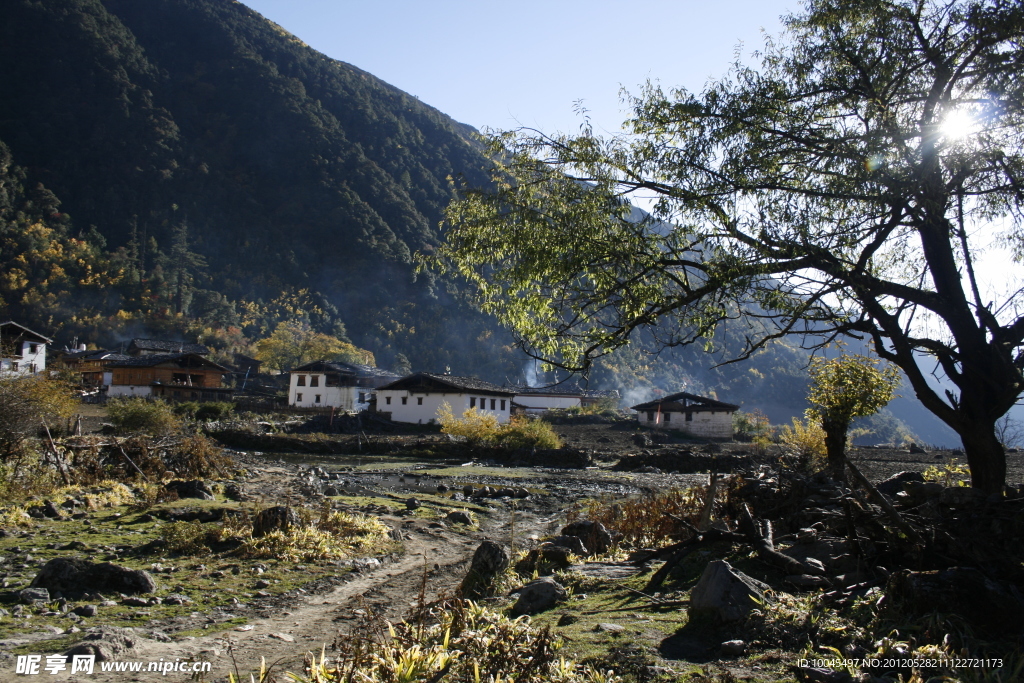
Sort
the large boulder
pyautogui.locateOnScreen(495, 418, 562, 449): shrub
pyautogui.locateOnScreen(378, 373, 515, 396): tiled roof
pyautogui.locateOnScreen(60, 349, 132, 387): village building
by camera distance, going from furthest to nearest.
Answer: pyautogui.locateOnScreen(60, 349, 132, 387): village building, pyautogui.locateOnScreen(378, 373, 515, 396): tiled roof, pyautogui.locateOnScreen(495, 418, 562, 449): shrub, the large boulder

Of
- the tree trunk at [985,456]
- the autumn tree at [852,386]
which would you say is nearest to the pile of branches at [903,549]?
the tree trunk at [985,456]

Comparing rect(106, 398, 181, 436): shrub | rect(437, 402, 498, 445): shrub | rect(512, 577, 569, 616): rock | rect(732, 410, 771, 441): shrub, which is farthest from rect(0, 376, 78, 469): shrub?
rect(732, 410, 771, 441): shrub

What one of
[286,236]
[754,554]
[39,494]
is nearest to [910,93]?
[754,554]

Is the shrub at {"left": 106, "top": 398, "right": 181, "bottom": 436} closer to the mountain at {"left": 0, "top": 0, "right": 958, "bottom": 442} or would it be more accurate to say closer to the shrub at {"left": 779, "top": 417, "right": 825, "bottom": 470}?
the shrub at {"left": 779, "top": 417, "right": 825, "bottom": 470}

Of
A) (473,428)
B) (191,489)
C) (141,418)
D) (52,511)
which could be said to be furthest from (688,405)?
(52,511)

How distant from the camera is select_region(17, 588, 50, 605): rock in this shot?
6973mm

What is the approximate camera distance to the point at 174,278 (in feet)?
424

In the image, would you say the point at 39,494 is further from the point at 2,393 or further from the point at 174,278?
the point at 174,278

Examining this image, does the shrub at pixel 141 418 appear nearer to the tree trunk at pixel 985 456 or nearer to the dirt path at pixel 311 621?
the dirt path at pixel 311 621

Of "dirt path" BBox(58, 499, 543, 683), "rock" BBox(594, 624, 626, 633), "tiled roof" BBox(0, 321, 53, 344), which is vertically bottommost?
"dirt path" BBox(58, 499, 543, 683)

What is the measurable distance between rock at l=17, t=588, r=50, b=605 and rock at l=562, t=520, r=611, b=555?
22.2ft

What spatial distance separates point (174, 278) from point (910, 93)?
140 m

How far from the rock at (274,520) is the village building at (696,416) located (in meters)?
57.5

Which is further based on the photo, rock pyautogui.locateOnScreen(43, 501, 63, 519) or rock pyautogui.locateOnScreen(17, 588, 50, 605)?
rock pyautogui.locateOnScreen(43, 501, 63, 519)
